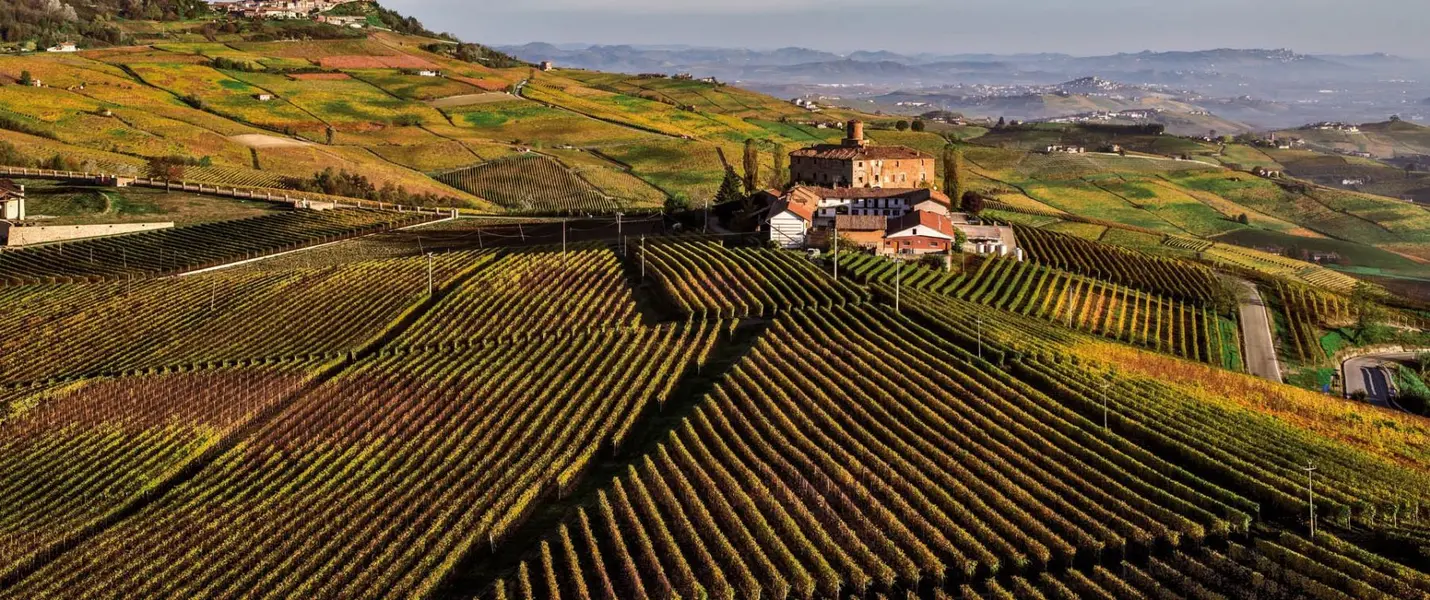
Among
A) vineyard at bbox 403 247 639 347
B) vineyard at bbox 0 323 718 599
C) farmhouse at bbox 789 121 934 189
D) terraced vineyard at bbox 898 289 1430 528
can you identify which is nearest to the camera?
vineyard at bbox 0 323 718 599

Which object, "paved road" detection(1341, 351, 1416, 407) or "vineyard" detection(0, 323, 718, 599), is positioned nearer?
"vineyard" detection(0, 323, 718, 599)

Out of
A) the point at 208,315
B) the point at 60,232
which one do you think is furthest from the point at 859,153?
the point at 60,232

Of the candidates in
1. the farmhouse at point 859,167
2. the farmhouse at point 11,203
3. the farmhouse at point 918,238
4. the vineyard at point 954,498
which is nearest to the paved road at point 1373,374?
the vineyard at point 954,498

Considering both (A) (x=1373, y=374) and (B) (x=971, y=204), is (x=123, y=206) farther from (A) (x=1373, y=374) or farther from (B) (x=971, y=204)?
(A) (x=1373, y=374)

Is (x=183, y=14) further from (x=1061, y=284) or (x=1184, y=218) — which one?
(x=1061, y=284)

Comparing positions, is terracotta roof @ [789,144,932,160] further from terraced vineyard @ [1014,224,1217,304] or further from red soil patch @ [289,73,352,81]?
red soil patch @ [289,73,352,81]

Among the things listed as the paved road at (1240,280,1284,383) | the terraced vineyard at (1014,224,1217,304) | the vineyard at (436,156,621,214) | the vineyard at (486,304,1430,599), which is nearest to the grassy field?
the vineyard at (436,156,621,214)
